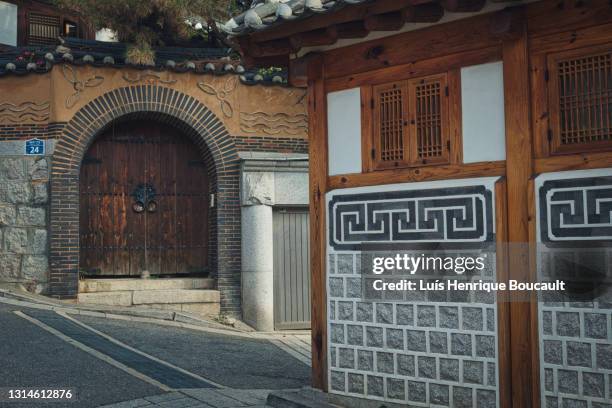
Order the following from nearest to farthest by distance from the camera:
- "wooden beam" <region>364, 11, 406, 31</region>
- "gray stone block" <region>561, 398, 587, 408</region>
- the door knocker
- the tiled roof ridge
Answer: "gray stone block" <region>561, 398, 587, 408</region>, "wooden beam" <region>364, 11, 406, 31</region>, the tiled roof ridge, the door knocker

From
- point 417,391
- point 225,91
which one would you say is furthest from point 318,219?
point 225,91

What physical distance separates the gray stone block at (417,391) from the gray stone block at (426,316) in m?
0.49

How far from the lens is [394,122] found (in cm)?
659

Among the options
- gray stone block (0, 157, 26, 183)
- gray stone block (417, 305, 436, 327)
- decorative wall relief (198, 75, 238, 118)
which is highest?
decorative wall relief (198, 75, 238, 118)

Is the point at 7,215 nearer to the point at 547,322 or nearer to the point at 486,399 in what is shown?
the point at 486,399

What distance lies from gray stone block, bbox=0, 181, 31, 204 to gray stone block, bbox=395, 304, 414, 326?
337 inches

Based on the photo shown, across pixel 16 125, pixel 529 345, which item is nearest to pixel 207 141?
pixel 16 125

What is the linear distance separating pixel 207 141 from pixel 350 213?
24.0ft

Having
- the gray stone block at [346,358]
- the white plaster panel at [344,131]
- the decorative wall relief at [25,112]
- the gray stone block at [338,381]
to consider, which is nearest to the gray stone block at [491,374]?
the gray stone block at [346,358]

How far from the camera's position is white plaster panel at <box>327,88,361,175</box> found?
6.83 metres

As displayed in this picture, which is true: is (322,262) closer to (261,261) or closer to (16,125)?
(261,261)

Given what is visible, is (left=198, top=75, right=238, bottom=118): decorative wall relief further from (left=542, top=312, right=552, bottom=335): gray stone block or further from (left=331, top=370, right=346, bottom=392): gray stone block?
(left=542, top=312, right=552, bottom=335): gray stone block

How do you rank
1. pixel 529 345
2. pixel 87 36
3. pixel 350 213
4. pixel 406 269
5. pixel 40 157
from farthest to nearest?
pixel 87 36
pixel 40 157
pixel 350 213
pixel 406 269
pixel 529 345

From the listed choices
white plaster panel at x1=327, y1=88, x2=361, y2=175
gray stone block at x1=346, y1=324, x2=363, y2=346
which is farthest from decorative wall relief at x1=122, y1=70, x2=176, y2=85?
gray stone block at x1=346, y1=324, x2=363, y2=346
